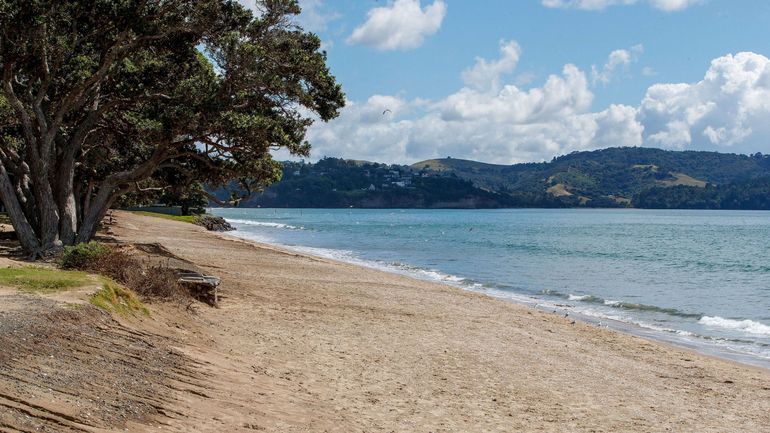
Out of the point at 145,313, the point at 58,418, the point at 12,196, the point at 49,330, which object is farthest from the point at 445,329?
the point at 12,196

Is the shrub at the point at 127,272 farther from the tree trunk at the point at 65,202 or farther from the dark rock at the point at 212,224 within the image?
the dark rock at the point at 212,224

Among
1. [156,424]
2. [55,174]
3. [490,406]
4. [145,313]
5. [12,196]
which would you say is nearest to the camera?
[156,424]

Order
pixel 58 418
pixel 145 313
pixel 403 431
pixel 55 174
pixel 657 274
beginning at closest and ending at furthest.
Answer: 1. pixel 58 418
2. pixel 403 431
3. pixel 145 313
4. pixel 55 174
5. pixel 657 274

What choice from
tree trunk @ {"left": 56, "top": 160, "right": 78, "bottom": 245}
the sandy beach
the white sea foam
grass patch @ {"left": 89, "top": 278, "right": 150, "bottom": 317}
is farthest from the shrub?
the white sea foam

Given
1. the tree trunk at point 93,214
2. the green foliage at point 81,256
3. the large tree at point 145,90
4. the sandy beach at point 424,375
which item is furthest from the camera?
the tree trunk at point 93,214

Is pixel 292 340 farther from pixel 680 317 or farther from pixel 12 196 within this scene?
pixel 680 317

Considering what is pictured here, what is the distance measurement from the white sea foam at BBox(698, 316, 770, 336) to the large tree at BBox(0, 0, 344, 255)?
44.4ft

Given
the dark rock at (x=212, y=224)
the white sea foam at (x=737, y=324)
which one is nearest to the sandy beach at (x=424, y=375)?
the white sea foam at (x=737, y=324)

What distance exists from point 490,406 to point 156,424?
190 inches

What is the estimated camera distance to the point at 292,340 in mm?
12773

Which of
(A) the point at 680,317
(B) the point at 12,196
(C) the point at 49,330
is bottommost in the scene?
(A) the point at 680,317

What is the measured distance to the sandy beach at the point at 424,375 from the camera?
8.27 meters

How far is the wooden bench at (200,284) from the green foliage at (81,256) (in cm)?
177

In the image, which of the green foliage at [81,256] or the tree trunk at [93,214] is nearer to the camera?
the green foliage at [81,256]
